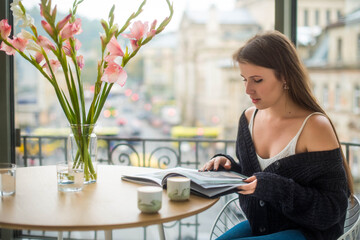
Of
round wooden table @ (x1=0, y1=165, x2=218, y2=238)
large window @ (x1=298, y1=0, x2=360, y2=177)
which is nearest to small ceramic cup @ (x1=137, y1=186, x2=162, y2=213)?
round wooden table @ (x1=0, y1=165, x2=218, y2=238)

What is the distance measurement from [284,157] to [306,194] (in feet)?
0.58

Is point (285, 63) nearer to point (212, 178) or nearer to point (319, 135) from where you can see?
point (319, 135)

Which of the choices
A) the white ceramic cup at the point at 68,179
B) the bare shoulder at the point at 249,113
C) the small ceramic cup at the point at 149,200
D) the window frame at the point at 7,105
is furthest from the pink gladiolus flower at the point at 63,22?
the window frame at the point at 7,105

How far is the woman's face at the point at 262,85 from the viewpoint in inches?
55.9

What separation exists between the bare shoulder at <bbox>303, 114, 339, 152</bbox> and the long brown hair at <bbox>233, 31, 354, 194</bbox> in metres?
0.08

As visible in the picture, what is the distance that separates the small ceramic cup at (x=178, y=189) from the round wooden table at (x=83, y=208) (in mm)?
18

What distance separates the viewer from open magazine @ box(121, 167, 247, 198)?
4.08 feet

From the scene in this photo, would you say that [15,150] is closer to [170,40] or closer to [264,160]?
[264,160]

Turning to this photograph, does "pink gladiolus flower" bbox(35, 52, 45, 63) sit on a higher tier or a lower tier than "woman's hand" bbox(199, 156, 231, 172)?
higher

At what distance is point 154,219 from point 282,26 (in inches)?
55.6

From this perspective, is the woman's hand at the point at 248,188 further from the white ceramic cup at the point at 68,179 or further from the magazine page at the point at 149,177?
the white ceramic cup at the point at 68,179

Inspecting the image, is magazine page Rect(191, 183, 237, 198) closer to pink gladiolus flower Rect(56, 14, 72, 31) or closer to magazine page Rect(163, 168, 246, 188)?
magazine page Rect(163, 168, 246, 188)

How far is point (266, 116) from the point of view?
5.25ft

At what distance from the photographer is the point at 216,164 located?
59.5 inches
